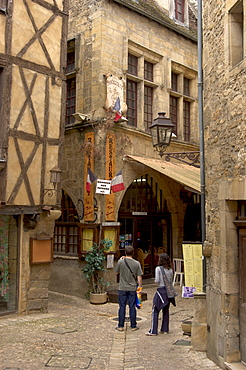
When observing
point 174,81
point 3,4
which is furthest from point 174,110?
point 3,4

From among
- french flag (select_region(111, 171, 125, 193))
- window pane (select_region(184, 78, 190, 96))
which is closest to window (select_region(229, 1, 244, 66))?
french flag (select_region(111, 171, 125, 193))

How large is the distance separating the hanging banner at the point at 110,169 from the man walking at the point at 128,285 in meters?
3.05

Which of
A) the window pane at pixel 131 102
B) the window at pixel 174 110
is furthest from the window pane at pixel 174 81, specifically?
the window pane at pixel 131 102

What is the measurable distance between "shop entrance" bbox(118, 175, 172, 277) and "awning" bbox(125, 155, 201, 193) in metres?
0.95

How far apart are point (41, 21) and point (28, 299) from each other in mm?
5048

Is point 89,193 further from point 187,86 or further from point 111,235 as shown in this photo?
point 187,86

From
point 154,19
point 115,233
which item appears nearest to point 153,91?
point 154,19

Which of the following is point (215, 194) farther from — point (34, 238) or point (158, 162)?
point (158, 162)

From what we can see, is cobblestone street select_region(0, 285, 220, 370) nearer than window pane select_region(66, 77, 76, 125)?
Yes

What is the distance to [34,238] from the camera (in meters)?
7.72

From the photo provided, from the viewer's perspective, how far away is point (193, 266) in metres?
6.87

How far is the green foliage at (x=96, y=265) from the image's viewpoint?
30.1 ft

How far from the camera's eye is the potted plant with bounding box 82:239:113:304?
9148 mm

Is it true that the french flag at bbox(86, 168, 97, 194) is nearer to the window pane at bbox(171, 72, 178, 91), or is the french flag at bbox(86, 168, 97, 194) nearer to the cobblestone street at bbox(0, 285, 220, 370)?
the cobblestone street at bbox(0, 285, 220, 370)
